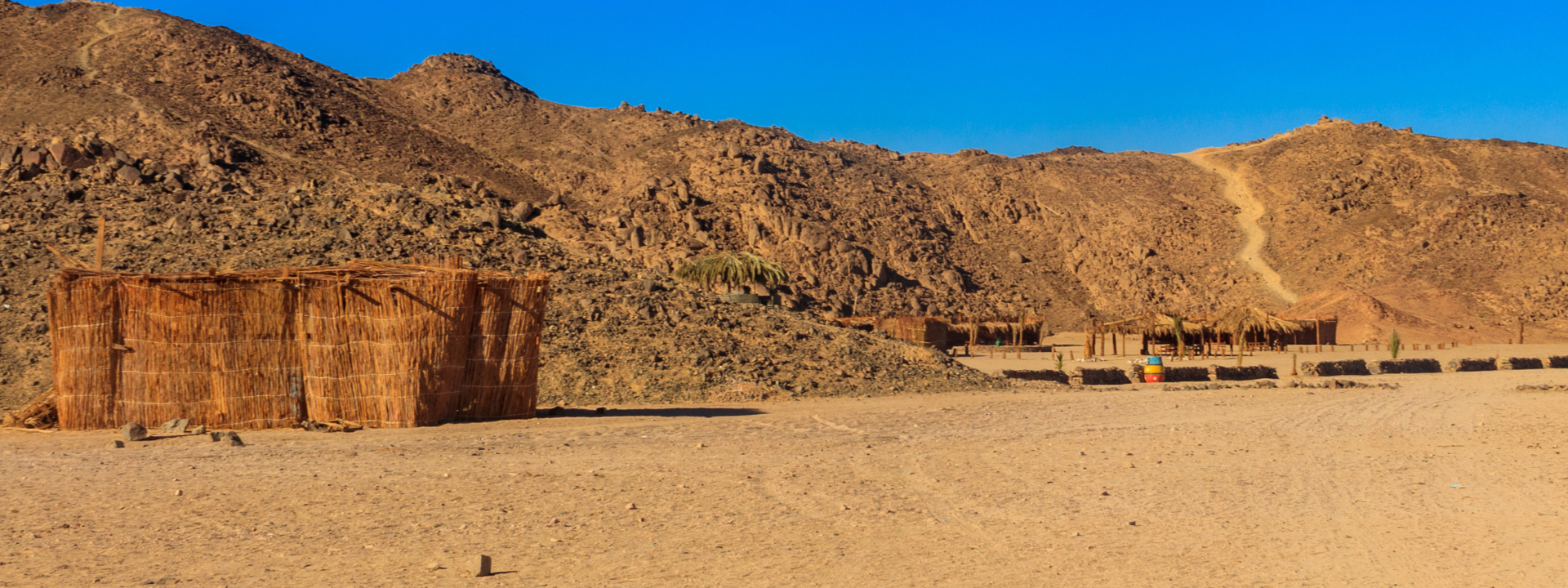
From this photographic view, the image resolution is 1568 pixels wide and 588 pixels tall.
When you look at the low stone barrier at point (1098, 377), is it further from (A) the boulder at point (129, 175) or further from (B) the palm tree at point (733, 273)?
(A) the boulder at point (129, 175)

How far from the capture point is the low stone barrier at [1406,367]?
25.0m

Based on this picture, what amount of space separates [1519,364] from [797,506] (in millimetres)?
27299

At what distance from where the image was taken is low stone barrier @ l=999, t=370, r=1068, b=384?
20.2 meters

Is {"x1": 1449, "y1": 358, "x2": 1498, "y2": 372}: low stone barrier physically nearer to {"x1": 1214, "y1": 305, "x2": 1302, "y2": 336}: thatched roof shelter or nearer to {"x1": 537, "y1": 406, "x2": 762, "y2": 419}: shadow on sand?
{"x1": 1214, "y1": 305, "x2": 1302, "y2": 336}: thatched roof shelter

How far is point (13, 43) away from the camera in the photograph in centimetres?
5184

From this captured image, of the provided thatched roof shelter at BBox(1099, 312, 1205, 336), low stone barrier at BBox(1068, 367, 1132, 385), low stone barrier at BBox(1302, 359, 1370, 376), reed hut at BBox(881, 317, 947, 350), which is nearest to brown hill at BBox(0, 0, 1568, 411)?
reed hut at BBox(881, 317, 947, 350)

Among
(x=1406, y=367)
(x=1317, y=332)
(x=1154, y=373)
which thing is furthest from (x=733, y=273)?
(x=1317, y=332)

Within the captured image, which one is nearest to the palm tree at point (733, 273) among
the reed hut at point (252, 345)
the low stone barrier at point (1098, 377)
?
the low stone barrier at point (1098, 377)

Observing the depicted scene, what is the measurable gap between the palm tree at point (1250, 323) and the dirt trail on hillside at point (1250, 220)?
1444 cm

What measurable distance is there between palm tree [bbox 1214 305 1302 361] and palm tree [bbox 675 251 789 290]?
15.1 m

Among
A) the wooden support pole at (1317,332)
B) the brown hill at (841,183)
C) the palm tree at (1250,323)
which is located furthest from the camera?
the brown hill at (841,183)

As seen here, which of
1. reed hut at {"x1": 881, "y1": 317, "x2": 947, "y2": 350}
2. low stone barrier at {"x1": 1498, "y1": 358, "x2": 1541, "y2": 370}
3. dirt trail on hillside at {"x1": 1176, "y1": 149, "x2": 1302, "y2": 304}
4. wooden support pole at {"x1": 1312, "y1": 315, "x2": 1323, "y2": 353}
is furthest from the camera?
dirt trail on hillside at {"x1": 1176, "y1": 149, "x2": 1302, "y2": 304}

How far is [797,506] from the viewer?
7.00 meters

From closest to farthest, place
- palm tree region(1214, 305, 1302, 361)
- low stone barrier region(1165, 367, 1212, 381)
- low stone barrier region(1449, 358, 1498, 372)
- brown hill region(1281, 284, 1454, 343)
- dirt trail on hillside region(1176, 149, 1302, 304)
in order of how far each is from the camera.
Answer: low stone barrier region(1165, 367, 1212, 381) → low stone barrier region(1449, 358, 1498, 372) → palm tree region(1214, 305, 1302, 361) → brown hill region(1281, 284, 1454, 343) → dirt trail on hillside region(1176, 149, 1302, 304)
